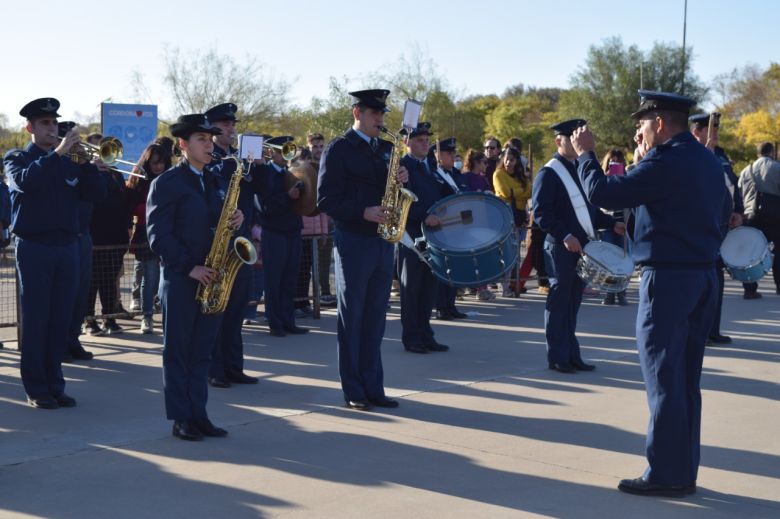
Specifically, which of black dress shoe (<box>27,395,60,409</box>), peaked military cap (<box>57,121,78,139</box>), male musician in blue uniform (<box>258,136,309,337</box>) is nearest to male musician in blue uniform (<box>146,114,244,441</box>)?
black dress shoe (<box>27,395,60,409</box>)

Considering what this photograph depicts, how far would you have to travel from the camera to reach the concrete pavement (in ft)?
18.1

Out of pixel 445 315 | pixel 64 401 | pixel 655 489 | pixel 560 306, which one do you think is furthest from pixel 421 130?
pixel 655 489

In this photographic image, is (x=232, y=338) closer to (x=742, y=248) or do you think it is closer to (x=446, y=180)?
(x=446, y=180)

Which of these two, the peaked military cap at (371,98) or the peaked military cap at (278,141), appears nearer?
the peaked military cap at (371,98)

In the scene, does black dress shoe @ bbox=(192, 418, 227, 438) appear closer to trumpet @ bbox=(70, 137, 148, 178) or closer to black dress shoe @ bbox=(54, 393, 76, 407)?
black dress shoe @ bbox=(54, 393, 76, 407)

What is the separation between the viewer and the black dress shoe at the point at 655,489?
5645 mm

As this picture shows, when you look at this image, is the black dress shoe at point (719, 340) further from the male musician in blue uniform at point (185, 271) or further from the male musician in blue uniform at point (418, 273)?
the male musician in blue uniform at point (185, 271)

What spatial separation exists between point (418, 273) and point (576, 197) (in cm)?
218

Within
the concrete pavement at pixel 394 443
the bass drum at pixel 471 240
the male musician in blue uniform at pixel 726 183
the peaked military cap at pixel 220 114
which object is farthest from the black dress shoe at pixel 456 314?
the peaked military cap at pixel 220 114

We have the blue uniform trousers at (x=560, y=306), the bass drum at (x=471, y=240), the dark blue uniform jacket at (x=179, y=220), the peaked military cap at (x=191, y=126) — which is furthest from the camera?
the bass drum at (x=471, y=240)

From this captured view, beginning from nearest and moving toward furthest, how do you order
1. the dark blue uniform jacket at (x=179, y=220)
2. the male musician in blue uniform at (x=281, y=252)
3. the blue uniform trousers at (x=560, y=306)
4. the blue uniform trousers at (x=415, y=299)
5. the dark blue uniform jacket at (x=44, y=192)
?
the dark blue uniform jacket at (x=179, y=220) < the dark blue uniform jacket at (x=44, y=192) < the blue uniform trousers at (x=560, y=306) < the blue uniform trousers at (x=415, y=299) < the male musician in blue uniform at (x=281, y=252)

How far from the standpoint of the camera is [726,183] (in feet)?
30.2

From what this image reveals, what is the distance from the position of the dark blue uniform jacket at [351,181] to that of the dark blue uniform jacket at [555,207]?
1.79 m

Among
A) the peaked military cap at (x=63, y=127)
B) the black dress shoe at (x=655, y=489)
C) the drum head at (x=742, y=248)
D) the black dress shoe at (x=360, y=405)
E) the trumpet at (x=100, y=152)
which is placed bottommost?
the black dress shoe at (x=655, y=489)
